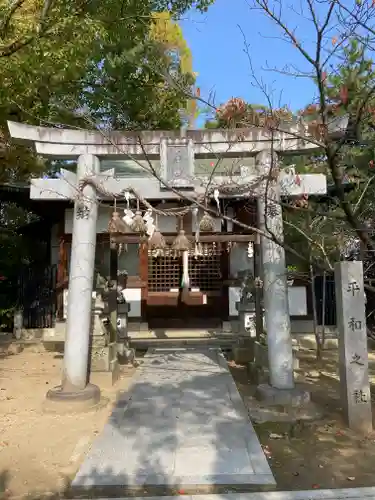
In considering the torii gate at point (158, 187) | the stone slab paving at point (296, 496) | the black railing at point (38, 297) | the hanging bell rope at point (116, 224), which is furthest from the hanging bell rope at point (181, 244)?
the black railing at point (38, 297)

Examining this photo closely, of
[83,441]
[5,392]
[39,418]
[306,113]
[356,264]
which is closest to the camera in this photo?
[306,113]

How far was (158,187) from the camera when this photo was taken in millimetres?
7535

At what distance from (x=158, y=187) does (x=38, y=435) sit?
4133mm

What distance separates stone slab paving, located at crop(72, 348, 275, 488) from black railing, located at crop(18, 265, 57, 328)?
6853 millimetres

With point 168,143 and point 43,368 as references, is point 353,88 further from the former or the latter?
point 43,368

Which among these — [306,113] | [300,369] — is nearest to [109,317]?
[300,369]

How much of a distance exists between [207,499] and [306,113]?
390cm

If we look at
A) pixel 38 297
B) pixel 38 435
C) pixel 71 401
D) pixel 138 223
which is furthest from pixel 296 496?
pixel 38 297

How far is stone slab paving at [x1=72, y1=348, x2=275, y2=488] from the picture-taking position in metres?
4.18

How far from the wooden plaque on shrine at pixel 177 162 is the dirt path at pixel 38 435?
369 cm

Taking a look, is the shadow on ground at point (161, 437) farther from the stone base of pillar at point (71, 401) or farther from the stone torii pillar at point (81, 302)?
the stone torii pillar at point (81, 302)

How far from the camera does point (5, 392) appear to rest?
8.02 m

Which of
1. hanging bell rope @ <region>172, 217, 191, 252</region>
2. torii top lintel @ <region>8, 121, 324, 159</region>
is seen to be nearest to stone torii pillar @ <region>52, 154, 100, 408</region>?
torii top lintel @ <region>8, 121, 324, 159</region>

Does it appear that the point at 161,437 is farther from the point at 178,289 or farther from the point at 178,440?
the point at 178,289
